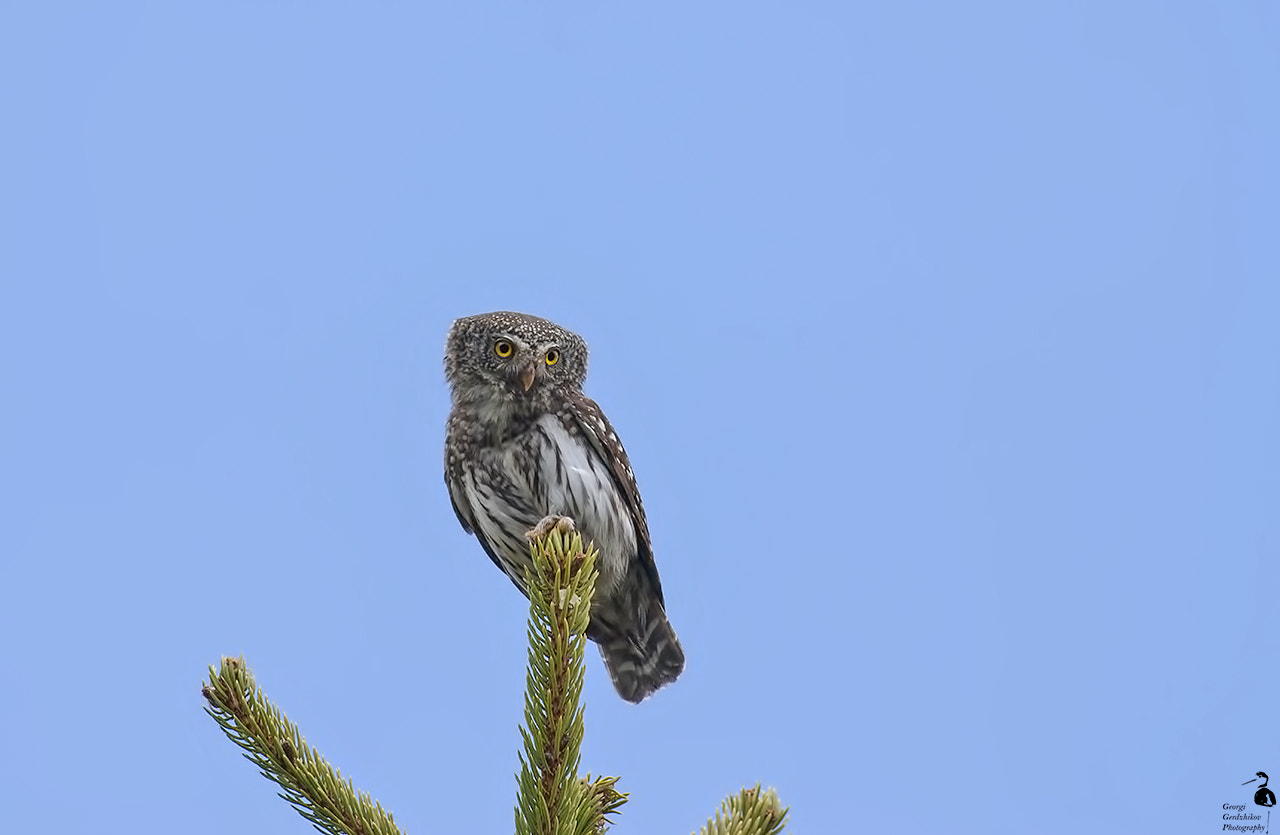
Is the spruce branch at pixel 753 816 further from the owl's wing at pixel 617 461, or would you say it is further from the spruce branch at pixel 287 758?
the owl's wing at pixel 617 461

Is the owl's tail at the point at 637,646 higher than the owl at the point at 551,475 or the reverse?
the reverse

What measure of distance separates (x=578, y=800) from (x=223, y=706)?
91 centimetres

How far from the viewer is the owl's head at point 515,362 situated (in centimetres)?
646

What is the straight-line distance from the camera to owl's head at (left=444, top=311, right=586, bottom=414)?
6457 mm


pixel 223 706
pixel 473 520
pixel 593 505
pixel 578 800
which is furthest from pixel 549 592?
pixel 473 520

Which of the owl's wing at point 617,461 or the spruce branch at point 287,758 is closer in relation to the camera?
the spruce branch at point 287,758

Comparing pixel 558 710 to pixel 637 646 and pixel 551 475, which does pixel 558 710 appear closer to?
pixel 551 475

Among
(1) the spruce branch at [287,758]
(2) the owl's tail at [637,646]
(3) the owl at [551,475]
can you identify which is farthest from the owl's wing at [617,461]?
(1) the spruce branch at [287,758]

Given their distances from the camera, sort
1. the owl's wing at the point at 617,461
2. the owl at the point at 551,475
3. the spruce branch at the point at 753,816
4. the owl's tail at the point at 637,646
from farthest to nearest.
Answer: the owl's tail at the point at 637,646 < the owl's wing at the point at 617,461 < the owl at the point at 551,475 < the spruce branch at the point at 753,816

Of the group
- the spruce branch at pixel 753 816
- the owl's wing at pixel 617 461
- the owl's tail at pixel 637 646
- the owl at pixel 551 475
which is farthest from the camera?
the owl's tail at pixel 637 646

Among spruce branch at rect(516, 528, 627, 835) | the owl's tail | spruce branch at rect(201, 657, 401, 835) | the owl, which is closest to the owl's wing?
the owl

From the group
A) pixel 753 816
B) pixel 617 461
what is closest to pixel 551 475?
pixel 617 461

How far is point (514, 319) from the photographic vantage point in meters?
6.78

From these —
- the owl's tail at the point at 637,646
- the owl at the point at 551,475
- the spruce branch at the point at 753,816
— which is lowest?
the spruce branch at the point at 753,816
